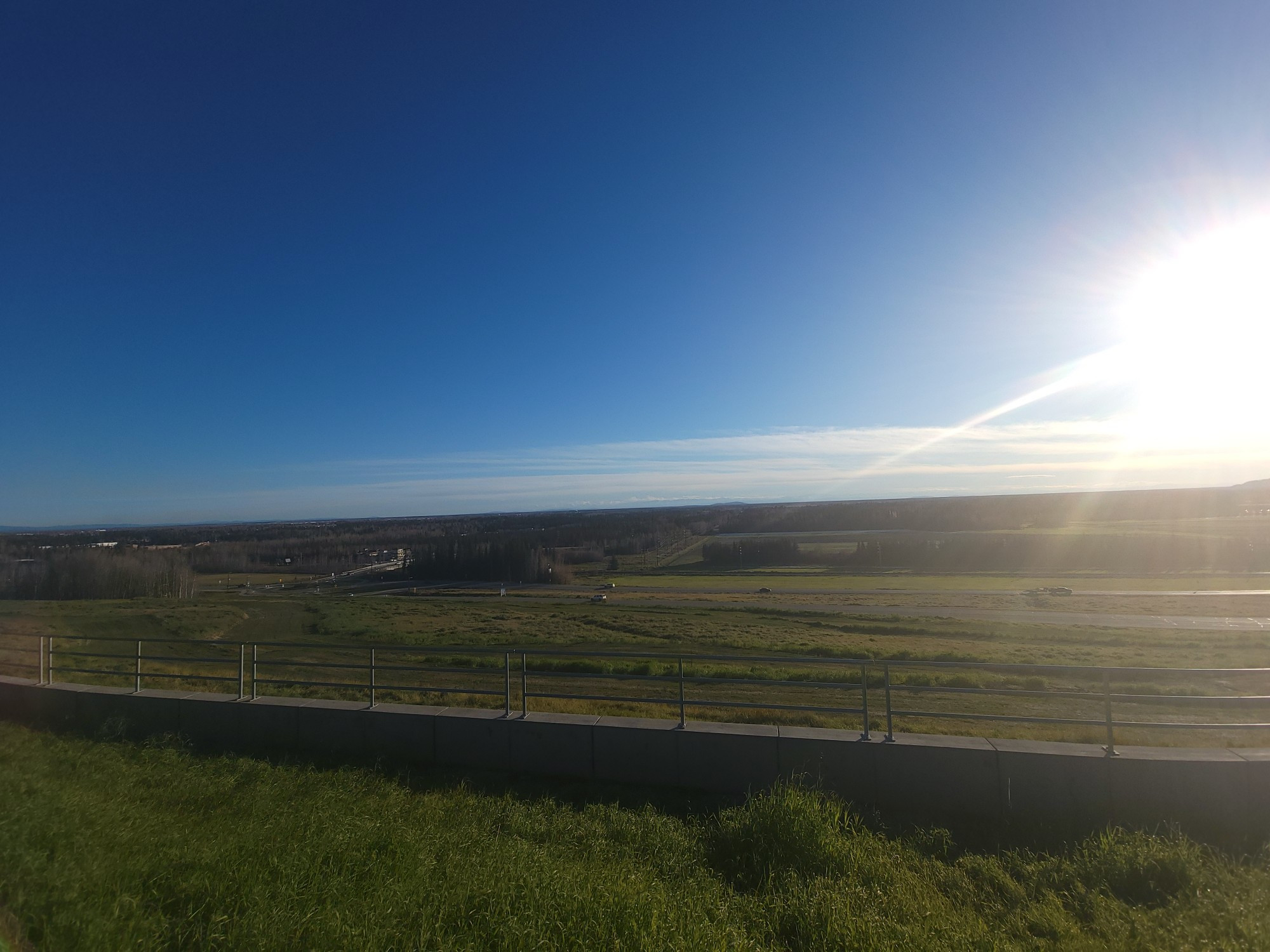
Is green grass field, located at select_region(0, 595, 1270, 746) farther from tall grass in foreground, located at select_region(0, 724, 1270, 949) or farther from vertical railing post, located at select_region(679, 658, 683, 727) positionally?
tall grass in foreground, located at select_region(0, 724, 1270, 949)

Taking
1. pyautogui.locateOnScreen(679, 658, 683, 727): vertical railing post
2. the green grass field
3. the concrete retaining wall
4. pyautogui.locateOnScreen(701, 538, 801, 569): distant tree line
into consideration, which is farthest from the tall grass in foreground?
pyautogui.locateOnScreen(701, 538, 801, 569): distant tree line

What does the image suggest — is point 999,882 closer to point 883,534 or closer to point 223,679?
point 223,679

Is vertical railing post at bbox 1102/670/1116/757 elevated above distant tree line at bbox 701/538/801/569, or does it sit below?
above

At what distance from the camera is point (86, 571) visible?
6425 centimetres

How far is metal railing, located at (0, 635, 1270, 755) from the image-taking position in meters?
6.81

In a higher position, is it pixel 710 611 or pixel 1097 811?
pixel 1097 811

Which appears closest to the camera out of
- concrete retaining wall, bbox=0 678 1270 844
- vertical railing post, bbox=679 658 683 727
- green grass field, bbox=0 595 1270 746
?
concrete retaining wall, bbox=0 678 1270 844

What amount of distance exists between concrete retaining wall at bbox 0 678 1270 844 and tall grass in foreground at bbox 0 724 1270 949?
519 mm

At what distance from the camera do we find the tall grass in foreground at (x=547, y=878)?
3605 millimetres

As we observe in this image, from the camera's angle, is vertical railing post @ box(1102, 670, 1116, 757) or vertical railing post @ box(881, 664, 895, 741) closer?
vertical railing post @ box(1102, 670, 1116, 757)

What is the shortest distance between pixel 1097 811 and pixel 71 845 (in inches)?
291

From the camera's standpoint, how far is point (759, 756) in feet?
22.0

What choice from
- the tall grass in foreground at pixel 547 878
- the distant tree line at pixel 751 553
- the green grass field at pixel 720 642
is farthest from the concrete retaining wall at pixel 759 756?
the distant tree line at pixel 751 553

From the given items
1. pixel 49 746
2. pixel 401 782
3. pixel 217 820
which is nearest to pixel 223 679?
pixel 49 746
